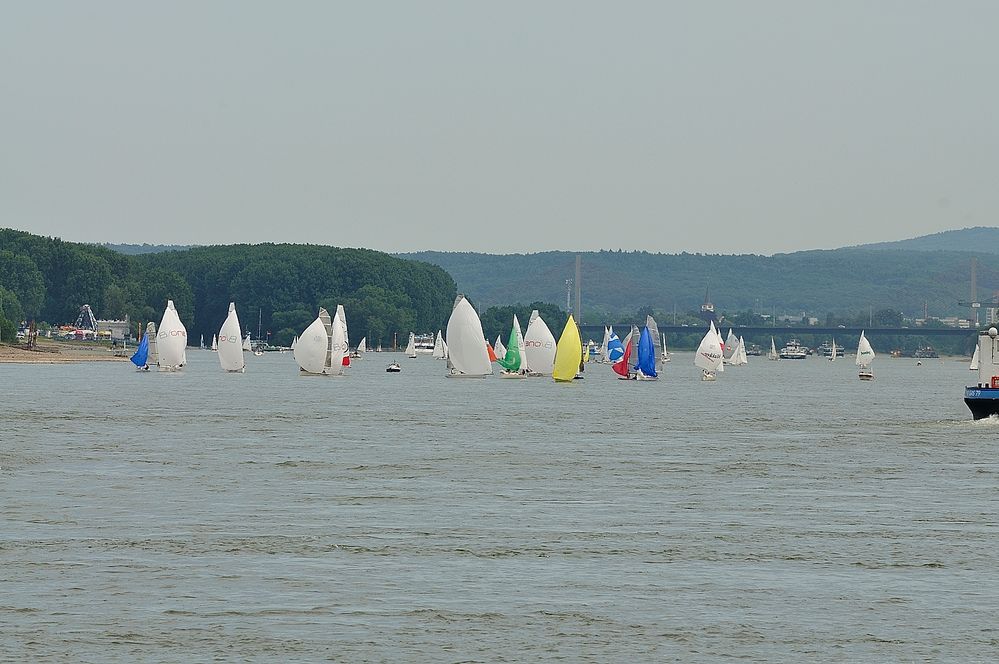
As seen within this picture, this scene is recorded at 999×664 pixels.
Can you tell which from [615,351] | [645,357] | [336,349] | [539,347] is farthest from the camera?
[615,351]

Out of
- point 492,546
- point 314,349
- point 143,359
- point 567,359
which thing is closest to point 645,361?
point 567,359

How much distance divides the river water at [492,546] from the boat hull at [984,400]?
27.8 feet

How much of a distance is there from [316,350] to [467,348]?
1364cm

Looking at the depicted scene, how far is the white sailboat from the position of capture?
131 meters

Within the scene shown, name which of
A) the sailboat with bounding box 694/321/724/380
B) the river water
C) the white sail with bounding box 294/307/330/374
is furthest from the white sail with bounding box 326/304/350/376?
the river water

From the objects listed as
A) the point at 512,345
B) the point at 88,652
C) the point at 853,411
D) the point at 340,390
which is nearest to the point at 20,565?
the point at 88,652

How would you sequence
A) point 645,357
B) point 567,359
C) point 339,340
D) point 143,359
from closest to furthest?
point 567,359, point 339,340, point 645,357, point 143,359

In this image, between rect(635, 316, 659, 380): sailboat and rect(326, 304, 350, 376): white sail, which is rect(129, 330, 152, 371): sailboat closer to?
rect(326, 304, 350, 376): white sail

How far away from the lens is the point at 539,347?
134 metres

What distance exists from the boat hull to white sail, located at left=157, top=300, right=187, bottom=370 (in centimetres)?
8093

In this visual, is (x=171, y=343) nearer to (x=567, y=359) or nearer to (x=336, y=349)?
(x=336, y=349)

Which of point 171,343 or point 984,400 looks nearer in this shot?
point 984,400

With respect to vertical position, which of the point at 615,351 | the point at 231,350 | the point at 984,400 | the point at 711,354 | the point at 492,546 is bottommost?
the point at 492,546

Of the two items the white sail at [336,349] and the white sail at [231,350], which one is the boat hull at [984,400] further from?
the white sail at [231,350]
